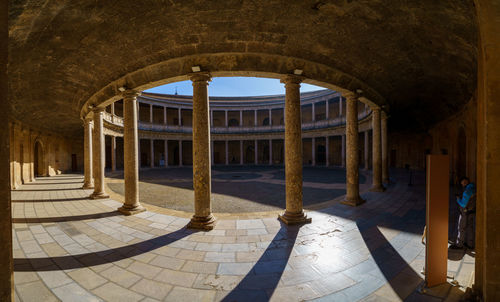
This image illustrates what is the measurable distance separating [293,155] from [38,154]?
25.2m

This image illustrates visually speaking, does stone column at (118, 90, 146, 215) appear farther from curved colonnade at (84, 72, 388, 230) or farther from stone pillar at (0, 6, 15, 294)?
stone pillar at (0, 6, 15, 294)

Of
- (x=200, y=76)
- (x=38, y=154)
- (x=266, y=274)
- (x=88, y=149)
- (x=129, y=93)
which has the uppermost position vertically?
(x=200, y=76)

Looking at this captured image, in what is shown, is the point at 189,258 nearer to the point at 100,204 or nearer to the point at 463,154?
the point at 100,204

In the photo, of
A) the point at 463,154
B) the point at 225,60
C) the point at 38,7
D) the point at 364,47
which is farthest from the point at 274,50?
the point at 463,154

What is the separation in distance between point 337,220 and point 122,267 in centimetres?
552

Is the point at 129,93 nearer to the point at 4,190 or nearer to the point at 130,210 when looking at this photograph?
the point at 130,210

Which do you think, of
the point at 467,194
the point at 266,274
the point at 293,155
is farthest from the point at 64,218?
the point at 467,194

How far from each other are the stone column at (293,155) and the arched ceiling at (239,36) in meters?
1.02

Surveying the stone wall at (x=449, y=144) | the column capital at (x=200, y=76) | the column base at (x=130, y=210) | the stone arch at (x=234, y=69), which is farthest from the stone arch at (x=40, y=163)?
the stone wall at (x=449, y=144)

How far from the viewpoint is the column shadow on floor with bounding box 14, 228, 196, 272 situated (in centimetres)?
358

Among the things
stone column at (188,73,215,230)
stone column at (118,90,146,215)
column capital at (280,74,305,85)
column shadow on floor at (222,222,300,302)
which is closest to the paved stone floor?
column shadow on floor at (222,222,300,302)

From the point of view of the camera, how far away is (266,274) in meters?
3.35

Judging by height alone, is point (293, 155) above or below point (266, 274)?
above

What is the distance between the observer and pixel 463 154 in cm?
1243
